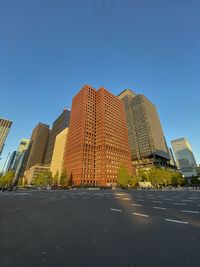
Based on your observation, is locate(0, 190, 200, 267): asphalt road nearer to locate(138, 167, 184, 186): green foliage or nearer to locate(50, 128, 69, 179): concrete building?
A: locate(138, 167, 184, 186): green foliage

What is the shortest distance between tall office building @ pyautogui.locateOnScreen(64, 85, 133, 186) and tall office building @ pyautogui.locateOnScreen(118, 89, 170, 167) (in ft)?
98.9

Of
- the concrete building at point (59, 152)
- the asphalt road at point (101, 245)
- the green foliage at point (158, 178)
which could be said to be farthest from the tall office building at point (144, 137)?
the asphalt road at point (101, 245)

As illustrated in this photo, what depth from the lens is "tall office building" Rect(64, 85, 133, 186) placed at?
10406 centimetres

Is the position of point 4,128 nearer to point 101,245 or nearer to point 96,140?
point 96,140

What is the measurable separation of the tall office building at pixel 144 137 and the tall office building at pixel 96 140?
30.1 metres

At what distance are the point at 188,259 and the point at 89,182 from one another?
103m

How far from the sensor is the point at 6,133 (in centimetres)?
14338

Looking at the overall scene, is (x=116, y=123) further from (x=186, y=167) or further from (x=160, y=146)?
(x=186, y=167)

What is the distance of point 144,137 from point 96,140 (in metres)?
61.9

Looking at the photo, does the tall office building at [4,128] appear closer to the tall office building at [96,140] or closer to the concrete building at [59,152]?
the concrete building at [59,152]

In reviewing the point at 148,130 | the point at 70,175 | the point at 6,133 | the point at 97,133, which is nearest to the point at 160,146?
the point at 148,130

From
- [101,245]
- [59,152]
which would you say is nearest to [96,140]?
[59,152]

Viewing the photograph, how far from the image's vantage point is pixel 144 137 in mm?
155125

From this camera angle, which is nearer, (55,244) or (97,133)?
(55,244)
